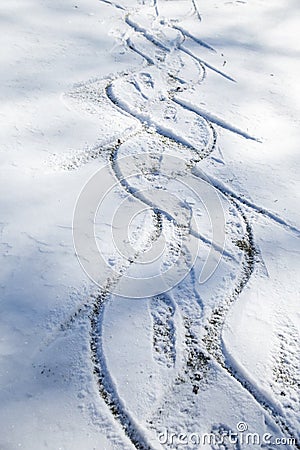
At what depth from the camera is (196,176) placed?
1.79m

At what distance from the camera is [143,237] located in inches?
60.4

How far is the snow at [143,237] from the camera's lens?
3.81 feet

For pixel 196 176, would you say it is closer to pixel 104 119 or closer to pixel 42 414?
pixel 104 119

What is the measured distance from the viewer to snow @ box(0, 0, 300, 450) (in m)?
1.16

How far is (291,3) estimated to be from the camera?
3102 mm

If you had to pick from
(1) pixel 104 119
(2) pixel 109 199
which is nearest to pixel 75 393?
(2) pixel 109 199

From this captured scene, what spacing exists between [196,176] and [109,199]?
0.37 meters

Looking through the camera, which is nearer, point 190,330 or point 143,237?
point 190,330

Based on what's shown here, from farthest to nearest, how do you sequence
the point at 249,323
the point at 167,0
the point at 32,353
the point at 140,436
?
1. the point at 167,0
2. the point at 249,323
3. the point at 32,353
4. the point at 140,436

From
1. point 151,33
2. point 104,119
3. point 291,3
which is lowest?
point 104,119

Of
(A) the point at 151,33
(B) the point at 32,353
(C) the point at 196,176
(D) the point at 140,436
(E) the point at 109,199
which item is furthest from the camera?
(A) the point at 151,33

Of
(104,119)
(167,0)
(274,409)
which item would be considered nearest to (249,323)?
(274,409)

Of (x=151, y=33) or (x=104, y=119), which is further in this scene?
(x=151, y=33)

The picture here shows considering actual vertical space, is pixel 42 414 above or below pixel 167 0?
below
